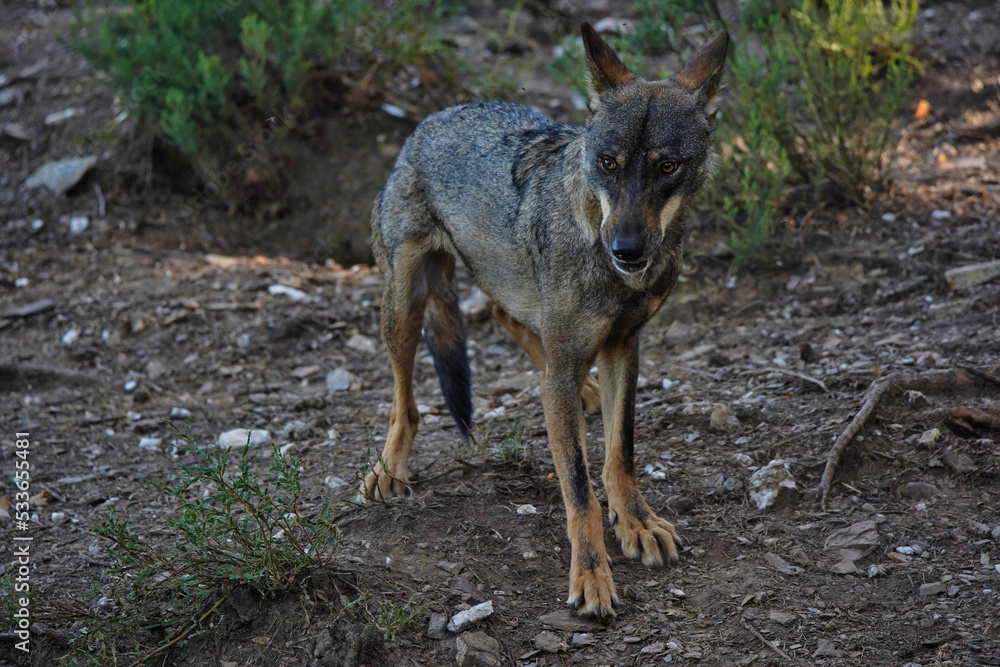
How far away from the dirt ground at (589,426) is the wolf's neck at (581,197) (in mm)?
1407

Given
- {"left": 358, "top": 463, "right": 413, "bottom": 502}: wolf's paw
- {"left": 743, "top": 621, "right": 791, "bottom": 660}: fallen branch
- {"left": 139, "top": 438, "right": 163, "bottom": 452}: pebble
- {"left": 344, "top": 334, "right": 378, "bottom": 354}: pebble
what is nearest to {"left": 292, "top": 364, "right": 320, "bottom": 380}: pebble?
{"left": 344, "top": 334, "right": 378, "bottom": 354}: pebble

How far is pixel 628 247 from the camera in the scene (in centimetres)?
319

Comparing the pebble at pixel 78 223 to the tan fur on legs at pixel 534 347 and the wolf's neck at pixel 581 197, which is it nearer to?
the tan fur on legs at pixel 534 347

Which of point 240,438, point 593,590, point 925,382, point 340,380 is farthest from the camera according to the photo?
point 340,380

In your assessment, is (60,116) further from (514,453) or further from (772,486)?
(772,486)

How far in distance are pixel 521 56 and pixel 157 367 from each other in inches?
222

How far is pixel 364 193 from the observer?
7805mm

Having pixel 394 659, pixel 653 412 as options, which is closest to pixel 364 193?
pixel 653 412

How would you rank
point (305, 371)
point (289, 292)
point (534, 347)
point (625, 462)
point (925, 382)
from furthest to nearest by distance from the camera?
point (289, 292) → point (305, 371) → point (534, 347) → point (925, 382) → point (625, 462)

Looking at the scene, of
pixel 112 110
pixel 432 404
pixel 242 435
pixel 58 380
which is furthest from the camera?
pixel 112 110

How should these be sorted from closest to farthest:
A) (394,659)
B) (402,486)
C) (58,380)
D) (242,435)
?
(394,659)
(402,486)
(242,435)
(58,380)

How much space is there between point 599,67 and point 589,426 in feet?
7.21

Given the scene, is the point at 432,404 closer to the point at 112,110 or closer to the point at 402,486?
the point at 402,486

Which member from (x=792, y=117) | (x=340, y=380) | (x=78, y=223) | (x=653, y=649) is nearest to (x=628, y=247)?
(x=653, y=649)
